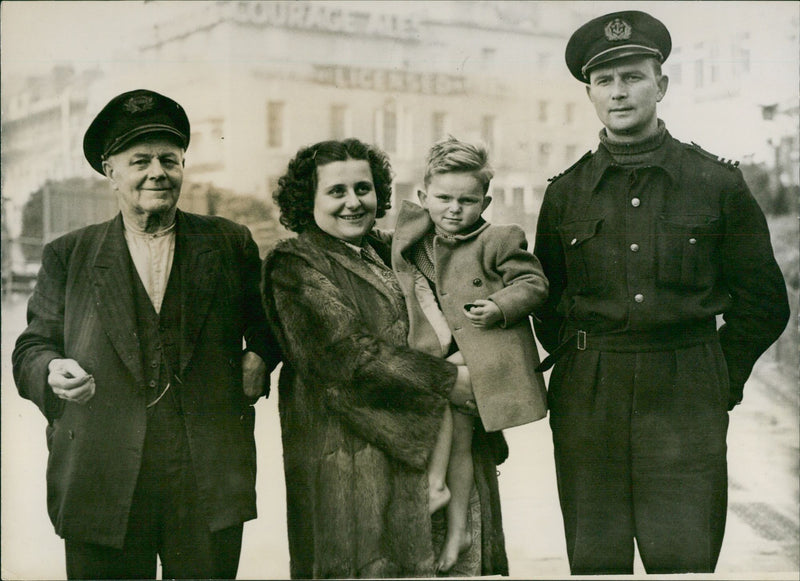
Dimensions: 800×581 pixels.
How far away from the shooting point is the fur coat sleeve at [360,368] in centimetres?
448

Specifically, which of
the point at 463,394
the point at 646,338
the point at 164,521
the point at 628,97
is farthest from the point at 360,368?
the point at 628,97

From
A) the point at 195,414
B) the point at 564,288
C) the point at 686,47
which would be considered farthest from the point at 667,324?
the point at 195,414

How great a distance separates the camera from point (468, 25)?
17.3 feet

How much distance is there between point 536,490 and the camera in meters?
5.04

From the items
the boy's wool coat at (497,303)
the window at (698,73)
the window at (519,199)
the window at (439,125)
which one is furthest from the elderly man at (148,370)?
the window at (698,73)

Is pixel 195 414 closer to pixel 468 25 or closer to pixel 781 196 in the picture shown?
pixel 468 25

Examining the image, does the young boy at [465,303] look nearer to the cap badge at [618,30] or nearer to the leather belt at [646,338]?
the leather belt at [646,338]

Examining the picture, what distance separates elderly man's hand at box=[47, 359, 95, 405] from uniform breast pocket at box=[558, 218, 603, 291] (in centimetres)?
239

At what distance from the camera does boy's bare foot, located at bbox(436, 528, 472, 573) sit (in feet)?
15.1

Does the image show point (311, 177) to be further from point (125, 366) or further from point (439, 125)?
point (125, 366)

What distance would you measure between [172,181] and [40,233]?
0.86 m

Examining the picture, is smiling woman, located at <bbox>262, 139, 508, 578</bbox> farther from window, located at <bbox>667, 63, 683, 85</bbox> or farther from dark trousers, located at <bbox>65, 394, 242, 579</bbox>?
window, located at <bbox>667, 63, 683, 85</bbox>

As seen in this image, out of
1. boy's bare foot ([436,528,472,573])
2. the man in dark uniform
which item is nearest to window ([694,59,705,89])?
the man in dark uniform

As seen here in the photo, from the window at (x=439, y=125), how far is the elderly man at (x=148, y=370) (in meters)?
1.14
